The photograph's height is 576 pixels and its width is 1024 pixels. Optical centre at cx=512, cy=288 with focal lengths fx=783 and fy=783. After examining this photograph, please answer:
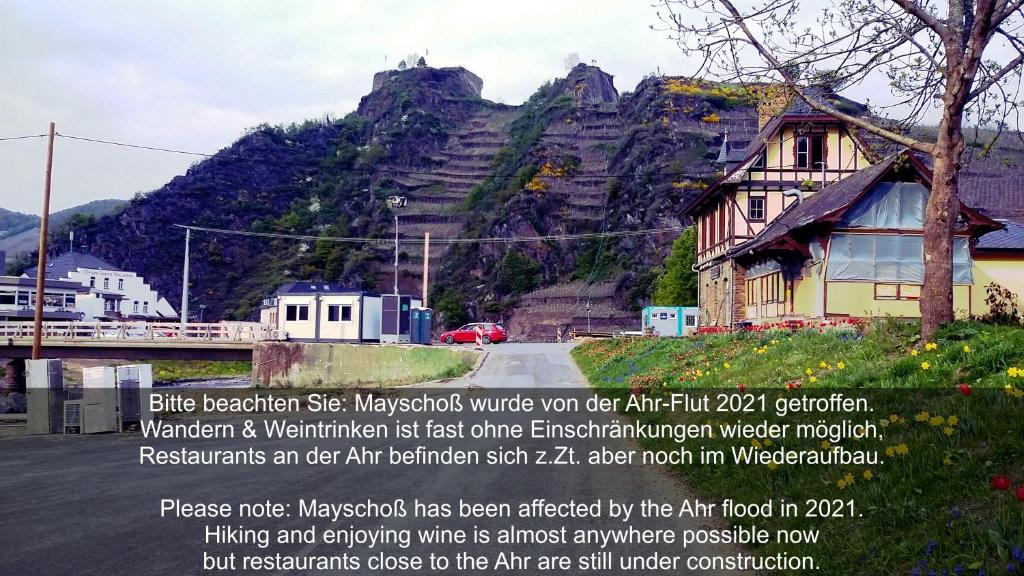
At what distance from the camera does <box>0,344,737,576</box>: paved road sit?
559cm

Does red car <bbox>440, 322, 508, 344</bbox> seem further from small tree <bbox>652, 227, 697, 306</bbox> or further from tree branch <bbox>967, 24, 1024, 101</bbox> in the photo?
tree branch <bbox>967, 24, 1024, 101</bbox>

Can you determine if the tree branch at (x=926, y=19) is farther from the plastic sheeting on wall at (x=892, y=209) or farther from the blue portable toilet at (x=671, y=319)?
the blue portable toilet at (x=671, y=319)

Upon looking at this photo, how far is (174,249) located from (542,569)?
11685 cm

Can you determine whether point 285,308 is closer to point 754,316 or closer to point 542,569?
point 754,316

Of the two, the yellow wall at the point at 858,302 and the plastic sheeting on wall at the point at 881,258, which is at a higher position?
the plastic sheeting on wall at the point at 881,258

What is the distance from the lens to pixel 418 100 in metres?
155

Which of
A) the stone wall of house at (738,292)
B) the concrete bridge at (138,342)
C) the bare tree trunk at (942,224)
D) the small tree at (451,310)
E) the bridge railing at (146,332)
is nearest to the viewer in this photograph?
the bare tree trunk at (942,224)

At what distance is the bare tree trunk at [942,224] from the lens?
991 centimetres

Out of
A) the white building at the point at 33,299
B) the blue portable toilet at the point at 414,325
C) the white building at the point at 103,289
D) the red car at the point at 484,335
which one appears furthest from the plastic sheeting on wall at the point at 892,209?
the white building at the point at 103,289

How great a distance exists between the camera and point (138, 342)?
43219 millimetres

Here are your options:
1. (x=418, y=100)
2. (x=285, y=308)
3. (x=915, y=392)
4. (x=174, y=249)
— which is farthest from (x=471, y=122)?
(x=915, y=392)

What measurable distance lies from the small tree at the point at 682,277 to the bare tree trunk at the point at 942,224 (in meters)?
39.7

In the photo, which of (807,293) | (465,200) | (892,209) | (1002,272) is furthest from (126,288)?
(1002,272)

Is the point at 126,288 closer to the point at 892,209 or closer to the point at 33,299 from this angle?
the point at 33,299
